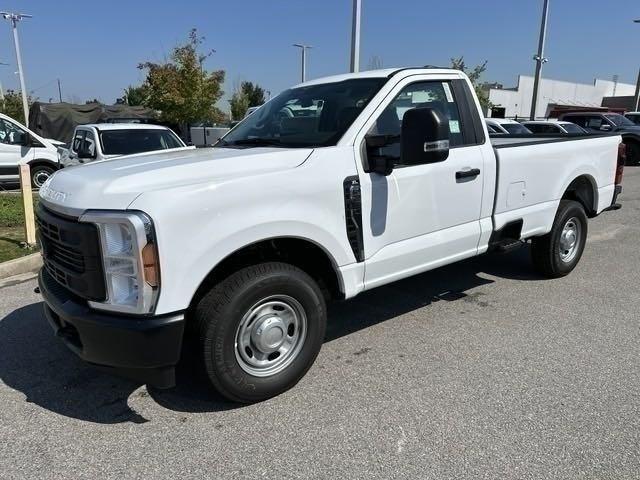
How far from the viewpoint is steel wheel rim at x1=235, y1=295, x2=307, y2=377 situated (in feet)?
10.0

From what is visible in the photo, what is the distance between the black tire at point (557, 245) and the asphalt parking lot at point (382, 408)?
776 millimetres

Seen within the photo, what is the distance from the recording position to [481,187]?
4.17 meters

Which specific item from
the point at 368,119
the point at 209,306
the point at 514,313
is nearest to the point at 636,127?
the point at 514,313

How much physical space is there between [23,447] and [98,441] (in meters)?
0.38

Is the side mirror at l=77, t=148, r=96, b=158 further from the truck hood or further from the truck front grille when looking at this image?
the truck front grille

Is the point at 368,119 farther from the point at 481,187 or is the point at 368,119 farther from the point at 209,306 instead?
the point at 209,306

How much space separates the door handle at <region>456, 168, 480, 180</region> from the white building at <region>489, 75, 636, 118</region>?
5528 centimetres

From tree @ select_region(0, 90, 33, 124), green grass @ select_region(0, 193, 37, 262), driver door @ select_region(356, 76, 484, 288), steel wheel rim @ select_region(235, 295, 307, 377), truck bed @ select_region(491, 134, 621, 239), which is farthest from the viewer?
tree @ select_region(0, 90, 33, 124)

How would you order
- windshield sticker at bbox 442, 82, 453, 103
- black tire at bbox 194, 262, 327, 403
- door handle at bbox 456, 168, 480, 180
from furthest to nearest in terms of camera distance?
windshield sticker at bbox 442, 82, 453, 103 < door handle at bbox 456, 168, 480, 180 < black tire at bbox 194, 262, 327, 403

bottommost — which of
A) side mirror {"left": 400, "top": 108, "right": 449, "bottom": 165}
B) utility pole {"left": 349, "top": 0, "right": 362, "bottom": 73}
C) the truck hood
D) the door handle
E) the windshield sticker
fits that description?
the door handle

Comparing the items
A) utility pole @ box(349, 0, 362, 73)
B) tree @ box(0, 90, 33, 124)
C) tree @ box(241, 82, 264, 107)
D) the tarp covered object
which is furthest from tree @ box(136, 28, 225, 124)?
tree @ box(241, 82, 264, 107)

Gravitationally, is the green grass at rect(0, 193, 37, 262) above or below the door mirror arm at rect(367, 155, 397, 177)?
below

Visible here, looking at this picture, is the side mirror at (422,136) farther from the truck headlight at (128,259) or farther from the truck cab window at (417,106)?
the truck headlight at (128,259)

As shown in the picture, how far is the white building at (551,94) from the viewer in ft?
197
